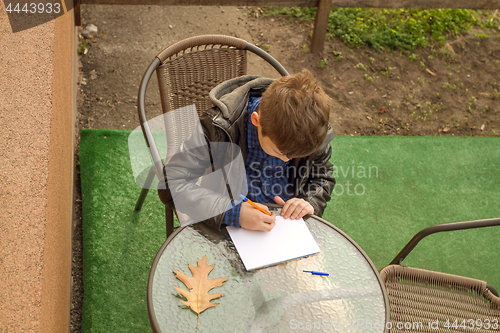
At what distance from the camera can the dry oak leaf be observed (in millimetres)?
1349

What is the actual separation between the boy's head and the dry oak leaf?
1.81 ft

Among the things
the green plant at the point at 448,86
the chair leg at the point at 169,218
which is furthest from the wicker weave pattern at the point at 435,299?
the green plant at the point at 448,86

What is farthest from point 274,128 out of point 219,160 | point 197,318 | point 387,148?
point 387,148

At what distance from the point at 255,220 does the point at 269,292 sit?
0.28 meters

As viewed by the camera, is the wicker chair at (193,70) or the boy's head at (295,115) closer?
the boy's head at (295,115)

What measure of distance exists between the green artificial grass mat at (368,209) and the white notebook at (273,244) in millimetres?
1015

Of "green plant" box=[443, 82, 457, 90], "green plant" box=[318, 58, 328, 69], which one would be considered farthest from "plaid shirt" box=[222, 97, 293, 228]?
"green plant" box=[443, 82, 457, 90]

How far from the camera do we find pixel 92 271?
2.28 meters

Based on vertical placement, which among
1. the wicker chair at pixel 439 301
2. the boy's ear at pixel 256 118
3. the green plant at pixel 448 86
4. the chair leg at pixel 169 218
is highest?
the boy's ear at pixel 256 118

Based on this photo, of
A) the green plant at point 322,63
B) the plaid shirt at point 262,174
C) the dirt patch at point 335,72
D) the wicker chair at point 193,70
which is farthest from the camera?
the green plant at point 322,63

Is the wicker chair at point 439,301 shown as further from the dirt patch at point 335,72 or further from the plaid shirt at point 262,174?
the dirt patch at point 335,72

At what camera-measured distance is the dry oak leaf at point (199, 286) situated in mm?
1349

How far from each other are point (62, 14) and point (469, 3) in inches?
151

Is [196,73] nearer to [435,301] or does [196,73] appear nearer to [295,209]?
[295,209]
